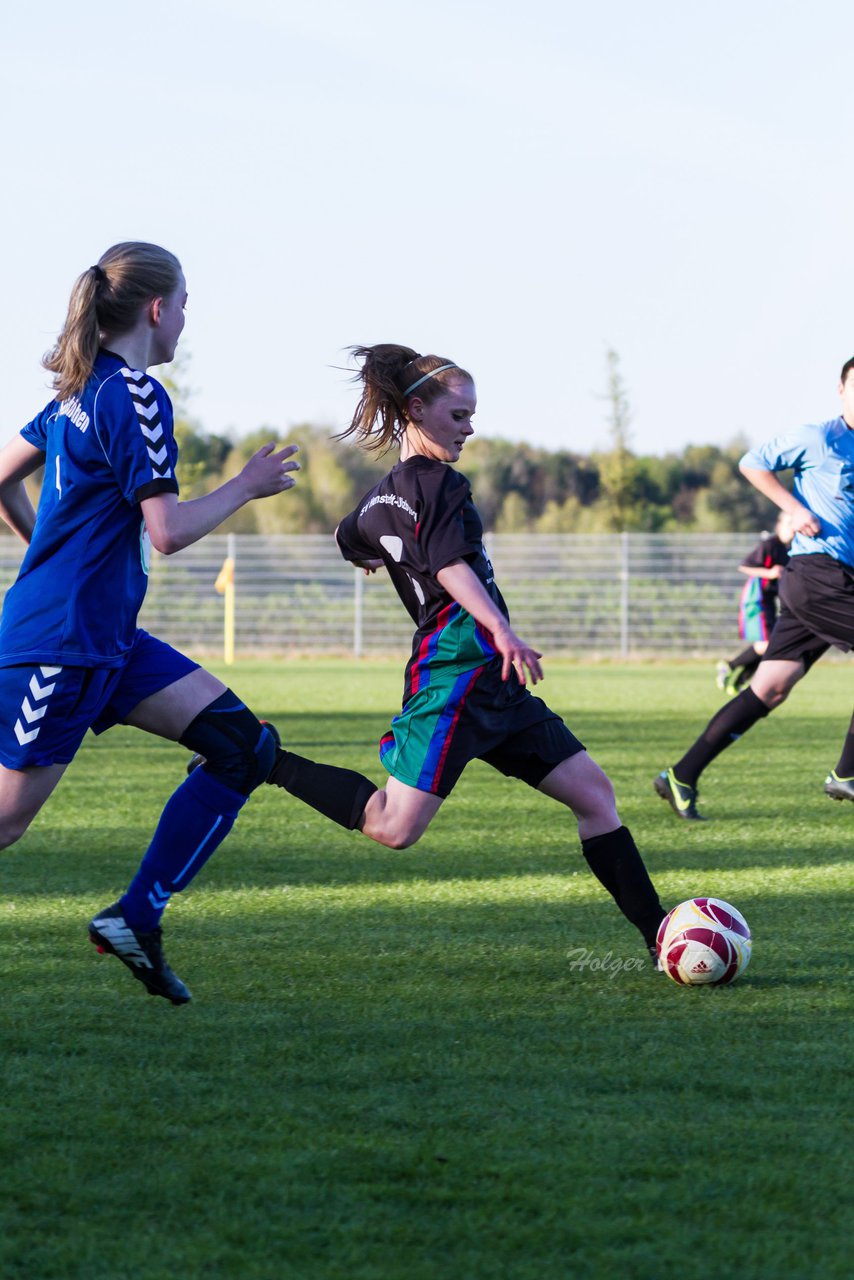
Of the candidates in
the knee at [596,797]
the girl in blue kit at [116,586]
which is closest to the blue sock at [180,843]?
the girl in blue kit at [116,586]

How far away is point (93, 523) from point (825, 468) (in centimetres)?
458

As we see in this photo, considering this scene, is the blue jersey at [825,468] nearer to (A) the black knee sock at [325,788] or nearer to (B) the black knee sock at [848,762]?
(B) the black knee sock at [848,762]

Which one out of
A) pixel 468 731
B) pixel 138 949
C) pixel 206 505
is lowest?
pixel 138 949

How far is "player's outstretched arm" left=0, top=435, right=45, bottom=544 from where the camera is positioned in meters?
4.07

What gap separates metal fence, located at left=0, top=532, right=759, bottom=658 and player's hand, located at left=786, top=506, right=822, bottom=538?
25.1 meters

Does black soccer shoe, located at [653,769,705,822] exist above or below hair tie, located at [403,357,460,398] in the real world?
below

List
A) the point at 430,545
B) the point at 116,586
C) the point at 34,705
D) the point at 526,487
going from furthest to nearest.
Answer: the point at 526,487 < the point at 430,545 < the point at 116,586 < the point at 34,705

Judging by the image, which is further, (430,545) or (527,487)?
(527,487)

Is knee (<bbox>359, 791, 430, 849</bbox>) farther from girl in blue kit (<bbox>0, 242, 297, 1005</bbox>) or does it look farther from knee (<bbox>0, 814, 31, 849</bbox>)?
knee (<bbox>0, 814, 31, 849</bbox>)

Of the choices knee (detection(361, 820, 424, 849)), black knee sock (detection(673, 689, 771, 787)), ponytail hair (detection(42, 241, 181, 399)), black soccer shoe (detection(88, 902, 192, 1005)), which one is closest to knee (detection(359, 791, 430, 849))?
knee (detection(361, 820, 424, 849))

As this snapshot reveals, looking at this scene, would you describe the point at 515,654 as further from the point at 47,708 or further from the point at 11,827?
the point at 11,827

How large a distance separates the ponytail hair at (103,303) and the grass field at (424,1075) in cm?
160

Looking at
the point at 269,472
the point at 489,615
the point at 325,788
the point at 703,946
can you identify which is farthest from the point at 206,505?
the point at 703,946

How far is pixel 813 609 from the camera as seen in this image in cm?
750
